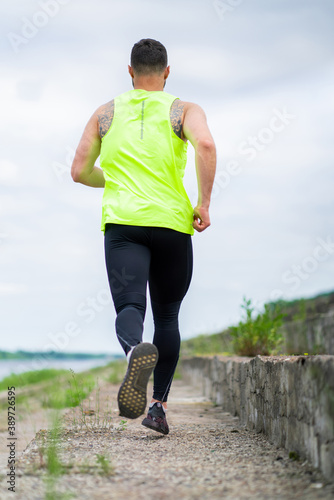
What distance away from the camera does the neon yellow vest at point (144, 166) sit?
2.79 m

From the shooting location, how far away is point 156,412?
3.09 meters

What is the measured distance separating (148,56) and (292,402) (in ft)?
5.92

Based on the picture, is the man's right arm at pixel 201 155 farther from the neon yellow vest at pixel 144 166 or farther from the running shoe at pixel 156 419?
the running shoe at pixel 156 419

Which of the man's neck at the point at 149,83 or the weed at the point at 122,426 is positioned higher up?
the man's neck at the point at 149,83

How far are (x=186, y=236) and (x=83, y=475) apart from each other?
1.23 metres

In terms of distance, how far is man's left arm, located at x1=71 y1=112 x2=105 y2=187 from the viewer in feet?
10.1

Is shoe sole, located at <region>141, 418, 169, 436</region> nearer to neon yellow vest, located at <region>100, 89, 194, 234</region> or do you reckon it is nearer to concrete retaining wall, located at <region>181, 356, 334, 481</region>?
concrete retaining wall, located at <region>181, 356, 334, 481</region>

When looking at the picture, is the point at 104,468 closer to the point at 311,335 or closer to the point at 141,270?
the point at 141,270

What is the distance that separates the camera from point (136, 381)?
2510 mm

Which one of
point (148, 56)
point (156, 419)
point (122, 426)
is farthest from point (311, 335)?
point (148, 56)

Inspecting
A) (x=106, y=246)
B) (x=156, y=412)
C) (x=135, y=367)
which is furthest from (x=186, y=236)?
(x=156, y=412)

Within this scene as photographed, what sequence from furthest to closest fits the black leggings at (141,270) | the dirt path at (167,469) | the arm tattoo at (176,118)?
1. the arm tattoo at (176,118)
2. the black leggings at (141,270)
3. the dirt path at (167,469)

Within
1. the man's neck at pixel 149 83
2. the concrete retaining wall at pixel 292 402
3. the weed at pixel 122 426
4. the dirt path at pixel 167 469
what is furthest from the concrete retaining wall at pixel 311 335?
the man's neck at pixel 149 83

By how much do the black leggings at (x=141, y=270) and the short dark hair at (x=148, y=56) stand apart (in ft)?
2.81
